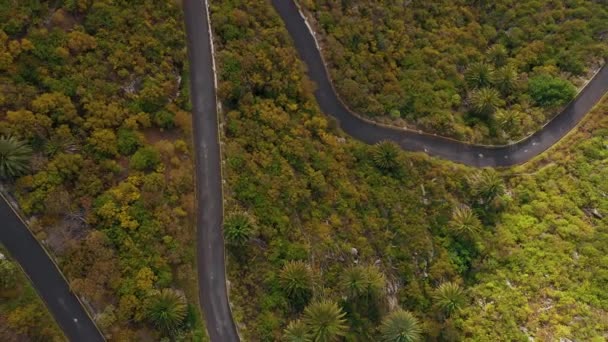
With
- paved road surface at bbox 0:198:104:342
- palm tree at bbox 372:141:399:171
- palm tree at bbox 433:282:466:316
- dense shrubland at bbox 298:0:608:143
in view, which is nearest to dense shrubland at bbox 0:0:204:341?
paved road surface at bbox 0:198:104:342

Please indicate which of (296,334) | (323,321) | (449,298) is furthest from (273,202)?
(449,298)

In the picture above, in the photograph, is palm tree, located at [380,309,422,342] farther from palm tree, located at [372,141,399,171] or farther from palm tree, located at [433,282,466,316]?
palm tree, located at [372,141,399,171]

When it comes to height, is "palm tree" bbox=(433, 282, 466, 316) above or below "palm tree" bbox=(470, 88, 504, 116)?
below

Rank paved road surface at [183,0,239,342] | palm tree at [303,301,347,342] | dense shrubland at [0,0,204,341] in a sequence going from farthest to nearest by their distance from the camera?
paved road surface at [183,0,239,342]
palm tree at [303,301,347,342]
dense shrubland at [0,0,204,341]

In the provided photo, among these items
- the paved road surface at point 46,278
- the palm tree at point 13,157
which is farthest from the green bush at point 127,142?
the paved road surface at point 46,278

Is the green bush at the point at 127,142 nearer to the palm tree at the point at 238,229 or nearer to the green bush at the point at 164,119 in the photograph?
the green bush at the point at 164,119

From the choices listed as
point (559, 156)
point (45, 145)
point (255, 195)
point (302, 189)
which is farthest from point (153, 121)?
point (559, 156)

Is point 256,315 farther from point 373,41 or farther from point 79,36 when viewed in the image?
point 373,41
